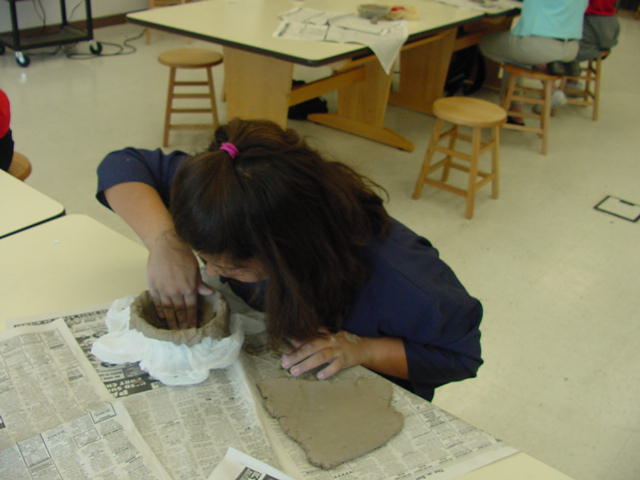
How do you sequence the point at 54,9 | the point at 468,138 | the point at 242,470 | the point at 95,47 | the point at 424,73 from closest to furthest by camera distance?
the point at 242,470, the point at 468,138, the point at 424,73, the point at 95,47, the point at 54,9

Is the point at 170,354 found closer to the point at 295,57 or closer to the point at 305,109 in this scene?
the point at 295,57

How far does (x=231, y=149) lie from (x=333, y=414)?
1.31 feet

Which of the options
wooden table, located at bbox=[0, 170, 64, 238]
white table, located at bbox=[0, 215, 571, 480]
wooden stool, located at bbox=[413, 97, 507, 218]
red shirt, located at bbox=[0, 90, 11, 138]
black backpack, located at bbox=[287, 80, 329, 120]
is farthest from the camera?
black backpack, located at bbox=[287, 80, 329, 120]

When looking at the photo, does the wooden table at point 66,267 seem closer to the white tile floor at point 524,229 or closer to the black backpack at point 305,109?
the white tile floor at point 524,229

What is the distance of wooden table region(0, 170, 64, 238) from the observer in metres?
1.21

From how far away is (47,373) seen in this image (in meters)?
0.87

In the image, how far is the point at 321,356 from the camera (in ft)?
2.97

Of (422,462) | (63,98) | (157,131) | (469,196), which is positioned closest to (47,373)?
(422,462)

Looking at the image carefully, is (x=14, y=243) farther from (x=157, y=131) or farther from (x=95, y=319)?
(x=157, y=131)

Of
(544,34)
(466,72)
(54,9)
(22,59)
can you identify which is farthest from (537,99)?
(54,9)

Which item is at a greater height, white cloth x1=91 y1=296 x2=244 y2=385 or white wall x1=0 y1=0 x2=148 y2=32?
white cloth x1=91 y1=296 x2=244 y2=385

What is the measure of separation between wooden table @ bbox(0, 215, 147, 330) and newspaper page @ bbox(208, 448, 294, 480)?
1.37ft

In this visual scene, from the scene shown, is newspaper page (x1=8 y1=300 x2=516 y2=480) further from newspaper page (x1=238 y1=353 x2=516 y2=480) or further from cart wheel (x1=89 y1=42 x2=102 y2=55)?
cart wheel (x1=89 y1=42 x2=102 y2=55)

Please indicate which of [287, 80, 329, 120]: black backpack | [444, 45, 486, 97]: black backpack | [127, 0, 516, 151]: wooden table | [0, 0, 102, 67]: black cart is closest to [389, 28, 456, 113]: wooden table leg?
[127, 0, 516, 151]: wooden table
